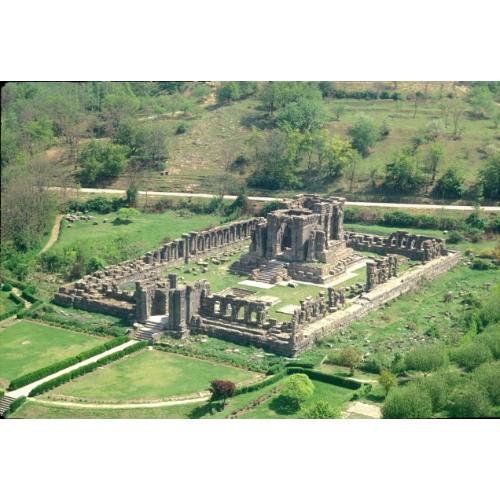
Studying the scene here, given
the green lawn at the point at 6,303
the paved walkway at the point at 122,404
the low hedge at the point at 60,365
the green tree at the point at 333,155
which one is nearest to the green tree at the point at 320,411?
the paved walkway at the point at 122,404

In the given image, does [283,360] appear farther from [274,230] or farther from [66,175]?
[66,175]

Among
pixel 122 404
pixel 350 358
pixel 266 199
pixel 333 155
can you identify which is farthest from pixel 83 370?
pixel 333 155

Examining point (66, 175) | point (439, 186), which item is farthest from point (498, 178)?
point (66, 175)

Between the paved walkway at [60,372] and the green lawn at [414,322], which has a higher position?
the green lawn at [414,322]

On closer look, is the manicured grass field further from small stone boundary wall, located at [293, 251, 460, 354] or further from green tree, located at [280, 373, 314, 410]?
green tree, located at [280, 373, 314, 410]

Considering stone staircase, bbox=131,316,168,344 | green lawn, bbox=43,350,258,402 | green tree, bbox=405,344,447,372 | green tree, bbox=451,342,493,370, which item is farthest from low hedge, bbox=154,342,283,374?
green tree, bbox=451,342,493,370

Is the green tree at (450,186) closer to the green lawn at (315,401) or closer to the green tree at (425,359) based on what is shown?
the green tree at (425,359)
